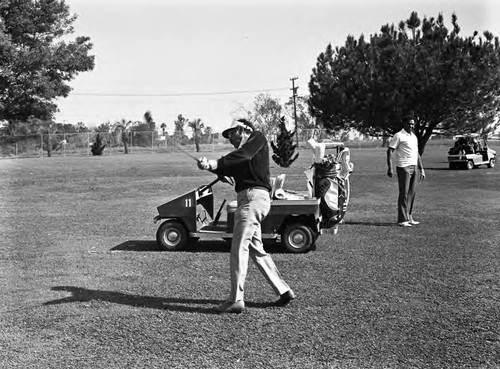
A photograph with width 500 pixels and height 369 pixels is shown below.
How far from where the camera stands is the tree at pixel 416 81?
96.6ft

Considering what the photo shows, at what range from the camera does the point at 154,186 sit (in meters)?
20.9

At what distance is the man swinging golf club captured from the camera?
5453 mm

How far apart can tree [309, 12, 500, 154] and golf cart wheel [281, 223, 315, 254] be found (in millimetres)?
21110

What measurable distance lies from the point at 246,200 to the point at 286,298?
95 cm

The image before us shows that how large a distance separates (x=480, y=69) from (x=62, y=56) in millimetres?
18394

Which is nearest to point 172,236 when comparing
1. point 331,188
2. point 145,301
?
point 331,188

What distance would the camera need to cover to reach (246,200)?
5547mm

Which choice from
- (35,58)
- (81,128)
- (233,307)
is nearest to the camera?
(233,307)

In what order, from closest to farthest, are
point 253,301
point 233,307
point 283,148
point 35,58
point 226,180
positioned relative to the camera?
point 233,307
point 253,301
point 226,180
point 35,58
point 283,148

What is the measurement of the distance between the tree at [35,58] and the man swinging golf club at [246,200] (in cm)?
1788

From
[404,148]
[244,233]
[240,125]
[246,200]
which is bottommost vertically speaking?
[244,233]

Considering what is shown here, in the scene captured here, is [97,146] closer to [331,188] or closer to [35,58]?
[35,58]

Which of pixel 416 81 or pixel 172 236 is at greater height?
pixel 416 81

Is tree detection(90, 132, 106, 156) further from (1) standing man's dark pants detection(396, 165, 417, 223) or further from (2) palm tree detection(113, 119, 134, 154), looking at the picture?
(1) standing man's dark pants detection(396, 165, 417, 223)
